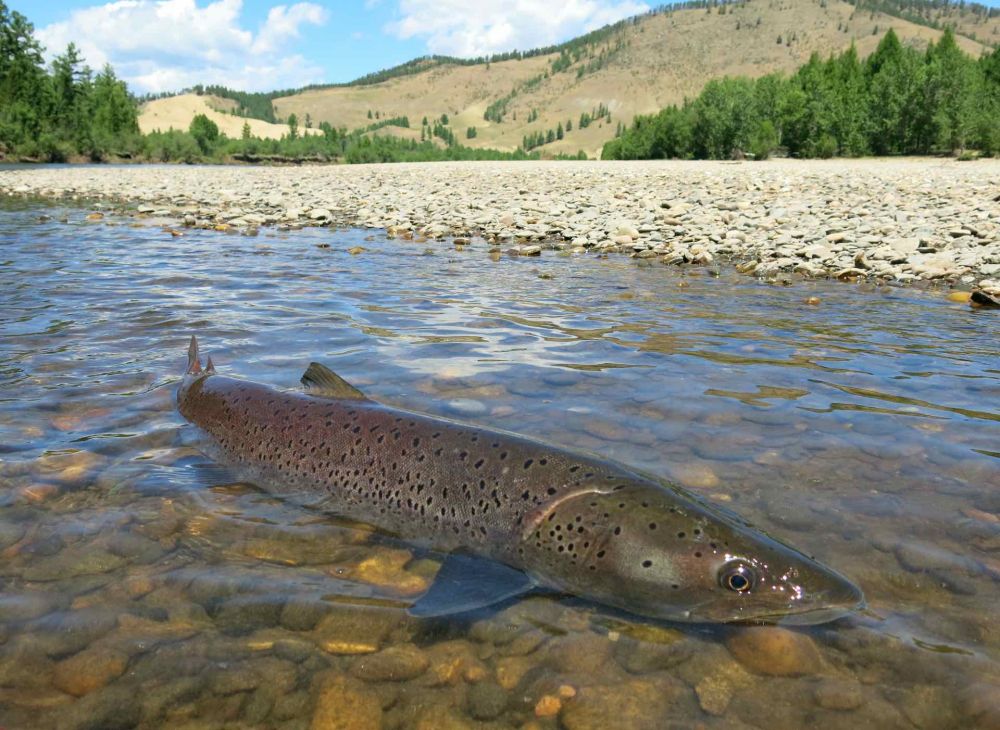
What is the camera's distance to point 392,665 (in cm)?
257

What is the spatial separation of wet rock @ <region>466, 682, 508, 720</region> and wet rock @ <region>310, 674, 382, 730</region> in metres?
0.30

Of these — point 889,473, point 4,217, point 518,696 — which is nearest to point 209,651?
point 518,696

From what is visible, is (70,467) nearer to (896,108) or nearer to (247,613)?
(247,613)

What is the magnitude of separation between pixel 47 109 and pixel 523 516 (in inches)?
3959

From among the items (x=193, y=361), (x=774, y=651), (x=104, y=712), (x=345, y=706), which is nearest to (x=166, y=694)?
(x=104, y=712)

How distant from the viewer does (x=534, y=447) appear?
329cm

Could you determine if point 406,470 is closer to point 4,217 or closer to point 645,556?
point 645,556

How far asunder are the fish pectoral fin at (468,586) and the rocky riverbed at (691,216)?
8.25 meters

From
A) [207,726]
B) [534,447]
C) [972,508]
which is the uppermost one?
[534,447]

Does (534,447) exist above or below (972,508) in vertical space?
above

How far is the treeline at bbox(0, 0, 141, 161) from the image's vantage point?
76.6 m

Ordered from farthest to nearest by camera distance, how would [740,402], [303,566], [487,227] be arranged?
[487,227]
[740,402]
[303,566]

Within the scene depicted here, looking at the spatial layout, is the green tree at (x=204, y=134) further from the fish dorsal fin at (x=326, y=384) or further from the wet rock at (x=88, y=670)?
the wet rock at (x=88, y=670)

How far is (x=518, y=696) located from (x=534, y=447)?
112 cm
